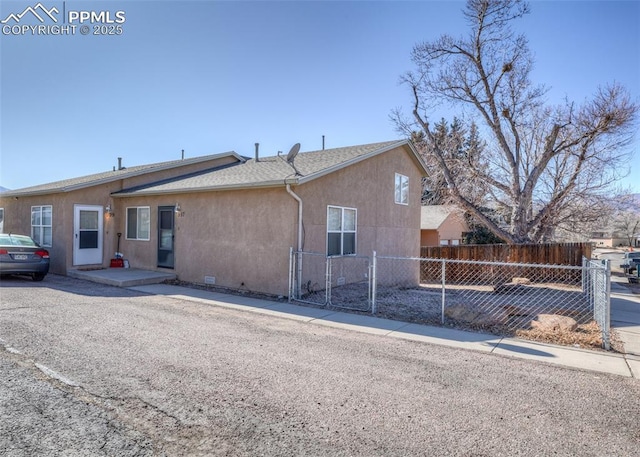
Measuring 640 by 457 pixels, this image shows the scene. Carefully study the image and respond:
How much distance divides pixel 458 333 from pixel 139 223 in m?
11.0

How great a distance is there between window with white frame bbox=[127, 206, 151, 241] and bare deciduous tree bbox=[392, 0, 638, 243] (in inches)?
606

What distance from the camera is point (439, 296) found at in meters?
10.7

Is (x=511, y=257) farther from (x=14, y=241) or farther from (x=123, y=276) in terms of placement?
(x=14, y=241)

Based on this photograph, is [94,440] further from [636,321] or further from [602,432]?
[636,321]

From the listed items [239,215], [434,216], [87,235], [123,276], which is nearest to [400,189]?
[239,215]

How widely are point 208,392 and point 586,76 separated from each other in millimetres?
20461

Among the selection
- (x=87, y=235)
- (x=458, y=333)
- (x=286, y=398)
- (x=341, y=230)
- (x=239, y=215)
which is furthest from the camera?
(x=87, y=235)

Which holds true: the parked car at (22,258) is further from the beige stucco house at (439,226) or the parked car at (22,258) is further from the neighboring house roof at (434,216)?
the beige stucco house at (439,226)

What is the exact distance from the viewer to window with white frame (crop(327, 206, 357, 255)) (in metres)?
10.5

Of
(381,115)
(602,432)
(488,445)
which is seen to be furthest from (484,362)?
(381,115)

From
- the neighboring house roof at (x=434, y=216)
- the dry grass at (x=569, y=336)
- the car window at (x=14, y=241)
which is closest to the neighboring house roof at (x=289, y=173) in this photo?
the car window at (x=14, y=241)

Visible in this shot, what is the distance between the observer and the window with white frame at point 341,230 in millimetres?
10484

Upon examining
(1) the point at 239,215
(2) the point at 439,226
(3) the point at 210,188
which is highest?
(3) the point at 210,188

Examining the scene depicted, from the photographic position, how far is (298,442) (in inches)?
117
